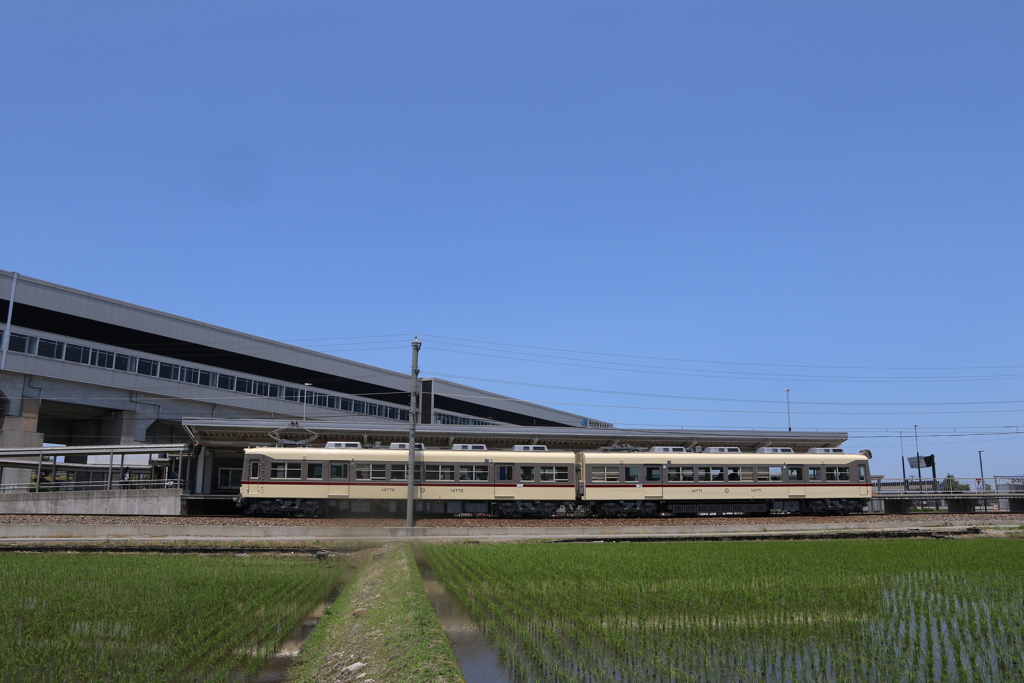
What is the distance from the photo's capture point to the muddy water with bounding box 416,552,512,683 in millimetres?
8211

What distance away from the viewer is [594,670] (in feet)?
26.5

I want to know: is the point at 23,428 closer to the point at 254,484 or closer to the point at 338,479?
the point at 254,484

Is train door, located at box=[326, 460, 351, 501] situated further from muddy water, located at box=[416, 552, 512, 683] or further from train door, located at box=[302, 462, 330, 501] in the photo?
muddy water, located at box=[416, 552, 512, 683]

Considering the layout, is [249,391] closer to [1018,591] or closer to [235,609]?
[235,609]

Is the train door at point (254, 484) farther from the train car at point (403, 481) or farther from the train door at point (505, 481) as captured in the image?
the train door at point (505, 481)

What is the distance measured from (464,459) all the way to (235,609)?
2387cm

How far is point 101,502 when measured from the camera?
36031 millimetres

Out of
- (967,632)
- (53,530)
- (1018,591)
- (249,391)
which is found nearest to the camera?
(967,632)

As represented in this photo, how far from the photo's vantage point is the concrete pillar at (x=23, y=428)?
44344 millimetres


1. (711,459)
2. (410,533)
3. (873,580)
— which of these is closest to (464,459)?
(410,533)

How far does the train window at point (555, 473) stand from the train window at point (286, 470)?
11.9 metres

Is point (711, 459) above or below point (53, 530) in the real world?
above

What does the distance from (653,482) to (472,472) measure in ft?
30.2

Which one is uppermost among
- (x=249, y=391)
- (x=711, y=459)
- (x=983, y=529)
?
(x=249, y=391)
